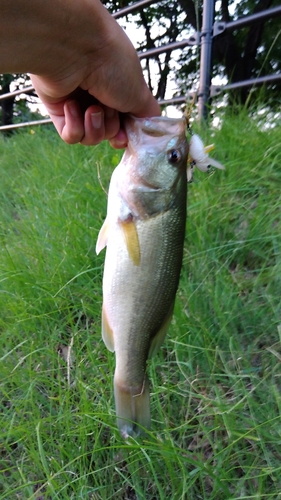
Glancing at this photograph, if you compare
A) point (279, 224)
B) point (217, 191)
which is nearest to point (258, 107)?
point (217, 191)

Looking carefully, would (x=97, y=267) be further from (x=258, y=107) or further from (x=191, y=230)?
(x=258, y=107)

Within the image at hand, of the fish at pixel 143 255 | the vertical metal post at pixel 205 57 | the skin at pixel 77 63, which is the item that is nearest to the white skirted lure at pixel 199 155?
the fish at pixel 143 255

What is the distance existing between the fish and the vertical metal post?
162 cm

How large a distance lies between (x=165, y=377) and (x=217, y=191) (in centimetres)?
103

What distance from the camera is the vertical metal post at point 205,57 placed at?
8.63ft

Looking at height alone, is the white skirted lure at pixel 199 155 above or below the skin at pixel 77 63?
below

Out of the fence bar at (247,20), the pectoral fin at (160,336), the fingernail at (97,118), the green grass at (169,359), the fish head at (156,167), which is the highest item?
the fence bar at (247,20)

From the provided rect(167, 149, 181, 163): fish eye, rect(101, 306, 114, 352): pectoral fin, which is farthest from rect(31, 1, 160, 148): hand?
rect(101, 306, 114, 352): pectoral fin

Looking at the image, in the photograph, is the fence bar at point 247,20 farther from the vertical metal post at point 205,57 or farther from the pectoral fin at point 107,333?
the pectoral fin at point 107,333

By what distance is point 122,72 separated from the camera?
1.18 m

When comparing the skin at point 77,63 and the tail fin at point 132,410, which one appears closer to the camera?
the skin at point 77,63

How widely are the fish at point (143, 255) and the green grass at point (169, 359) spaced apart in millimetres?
158

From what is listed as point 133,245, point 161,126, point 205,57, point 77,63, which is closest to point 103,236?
point 133,245

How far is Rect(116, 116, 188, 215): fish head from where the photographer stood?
45.0 inches
